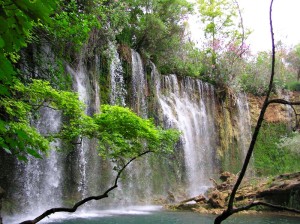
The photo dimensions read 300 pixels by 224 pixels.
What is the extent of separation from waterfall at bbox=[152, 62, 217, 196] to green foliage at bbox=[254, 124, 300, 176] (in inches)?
193

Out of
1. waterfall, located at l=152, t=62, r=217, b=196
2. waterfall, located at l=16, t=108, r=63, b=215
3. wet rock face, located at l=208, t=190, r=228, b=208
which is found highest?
waterfall, located at l=152, t=62, r=217, b=196

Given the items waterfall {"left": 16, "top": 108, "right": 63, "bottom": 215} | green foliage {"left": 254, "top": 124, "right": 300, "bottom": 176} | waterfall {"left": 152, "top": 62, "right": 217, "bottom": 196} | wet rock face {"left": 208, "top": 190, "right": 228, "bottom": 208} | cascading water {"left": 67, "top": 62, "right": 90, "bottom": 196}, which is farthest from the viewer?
green foliage {"left": 254, "top": 124, "right": 300, "bottom": 176}

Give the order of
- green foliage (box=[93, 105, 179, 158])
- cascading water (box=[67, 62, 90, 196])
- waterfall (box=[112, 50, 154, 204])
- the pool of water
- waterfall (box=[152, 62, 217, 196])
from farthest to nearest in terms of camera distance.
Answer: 1. waterfall (box=[152, 62, 217, 196])
2. waterfall (box=[112, 50, 154, 204])
3. cascading water (box=[67, 62, 90, 196])
4. the pool of water
5. green foliage (box=[93, 105, 179, 158])

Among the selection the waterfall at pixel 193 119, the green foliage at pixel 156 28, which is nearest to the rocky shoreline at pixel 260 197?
the waterfall at pixel 193 119

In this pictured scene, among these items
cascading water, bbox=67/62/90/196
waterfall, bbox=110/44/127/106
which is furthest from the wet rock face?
waterfall, bbox=110/44/127/106

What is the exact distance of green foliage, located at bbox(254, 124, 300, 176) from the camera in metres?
24.6

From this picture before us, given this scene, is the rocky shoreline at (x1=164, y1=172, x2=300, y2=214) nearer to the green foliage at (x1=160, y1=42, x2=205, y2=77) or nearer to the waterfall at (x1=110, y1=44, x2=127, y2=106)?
the waterfall at (x1=110, y1=44, x2=127, y2=106)

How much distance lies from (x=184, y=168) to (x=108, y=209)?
6477 millimetres

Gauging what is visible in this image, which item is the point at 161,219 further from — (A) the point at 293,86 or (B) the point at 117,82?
(A) the point at 293,86

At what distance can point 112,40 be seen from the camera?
584 inches

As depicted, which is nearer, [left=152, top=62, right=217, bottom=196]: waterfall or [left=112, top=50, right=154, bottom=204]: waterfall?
[left=112, top=50, right=154, bottom=204]: waterfall

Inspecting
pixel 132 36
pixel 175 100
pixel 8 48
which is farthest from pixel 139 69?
pixel 8 48

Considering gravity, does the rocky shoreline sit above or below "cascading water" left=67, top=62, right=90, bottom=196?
below

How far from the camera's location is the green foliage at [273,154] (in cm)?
2462
